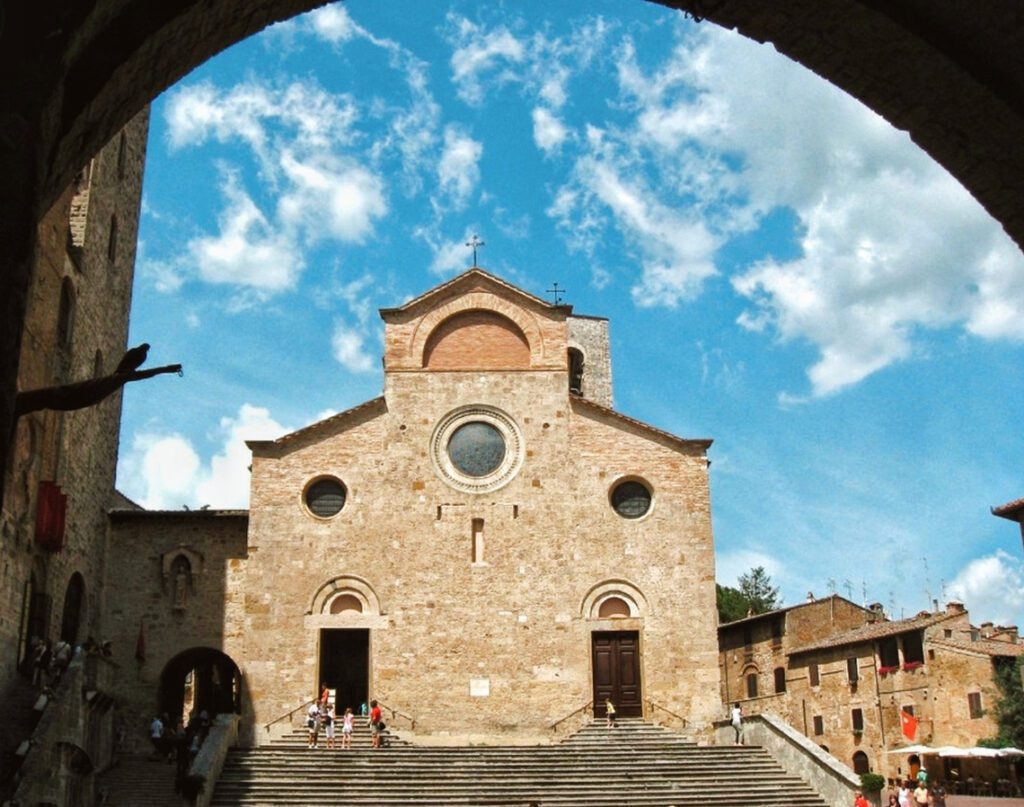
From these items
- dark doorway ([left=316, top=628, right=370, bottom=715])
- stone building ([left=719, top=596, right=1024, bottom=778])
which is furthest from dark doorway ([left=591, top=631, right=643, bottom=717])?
stone building ([left=719, top=596, right=1024, bottom=778])

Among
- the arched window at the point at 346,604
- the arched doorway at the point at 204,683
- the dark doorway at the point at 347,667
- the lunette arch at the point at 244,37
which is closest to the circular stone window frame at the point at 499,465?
the arched window at the point at 346,604

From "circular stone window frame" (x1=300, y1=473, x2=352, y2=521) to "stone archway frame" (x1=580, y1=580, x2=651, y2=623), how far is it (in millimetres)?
6068

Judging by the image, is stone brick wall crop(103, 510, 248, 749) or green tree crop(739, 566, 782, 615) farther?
green tree crop(739, 566, 782, 615)

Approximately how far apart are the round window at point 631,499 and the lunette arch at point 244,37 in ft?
73.4

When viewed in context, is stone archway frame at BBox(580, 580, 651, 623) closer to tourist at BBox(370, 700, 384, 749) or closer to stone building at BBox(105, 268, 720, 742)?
stone building at BBox(105, 268, 720, 742)

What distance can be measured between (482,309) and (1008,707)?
19292 millimetres

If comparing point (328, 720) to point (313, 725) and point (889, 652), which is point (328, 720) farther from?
point (889, 652)

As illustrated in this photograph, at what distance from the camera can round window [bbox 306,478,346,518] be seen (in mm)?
25969

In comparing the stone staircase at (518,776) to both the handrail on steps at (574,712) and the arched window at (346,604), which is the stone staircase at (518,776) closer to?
the handrail on steps at (574,712)

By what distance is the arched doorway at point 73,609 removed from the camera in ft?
76.5

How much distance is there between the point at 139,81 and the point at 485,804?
1846cm

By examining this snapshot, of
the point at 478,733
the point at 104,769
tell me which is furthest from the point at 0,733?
the point at 478,733

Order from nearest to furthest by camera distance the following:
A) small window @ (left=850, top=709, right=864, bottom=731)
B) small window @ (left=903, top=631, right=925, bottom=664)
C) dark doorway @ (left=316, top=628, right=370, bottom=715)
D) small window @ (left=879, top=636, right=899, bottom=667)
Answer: dark doorway @ (left=316, top=628, right=370, bottom=715) < small window @ (left=903, top=631, right=925, bottom=664) < small window @ (left=879, top=636, right=899, bottom=667) < small window @ (left=850, top=709, right=864, bottom=731)

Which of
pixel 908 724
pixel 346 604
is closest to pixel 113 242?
pixel 346 604
